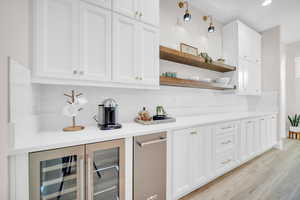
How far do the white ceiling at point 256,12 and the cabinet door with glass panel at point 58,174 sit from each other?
9.92ft

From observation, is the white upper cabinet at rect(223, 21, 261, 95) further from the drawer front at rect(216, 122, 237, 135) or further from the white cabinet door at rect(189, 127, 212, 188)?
the white cabinet door at rect(189, 127, 212, 188)

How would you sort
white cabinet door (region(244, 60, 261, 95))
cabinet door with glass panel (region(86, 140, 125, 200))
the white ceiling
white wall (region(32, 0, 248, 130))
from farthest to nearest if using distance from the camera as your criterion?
white cabinet door (region(244, 60, 261, 95))
the white ceiling
white wall (region(32, 0, 248, 130))
cabinet door with glass panel (region(86, 140, 125, 200))

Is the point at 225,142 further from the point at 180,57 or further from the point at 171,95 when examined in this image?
the point at 180,57

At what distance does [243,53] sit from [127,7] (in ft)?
9.13

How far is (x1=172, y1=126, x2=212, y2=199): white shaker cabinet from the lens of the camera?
1491mm

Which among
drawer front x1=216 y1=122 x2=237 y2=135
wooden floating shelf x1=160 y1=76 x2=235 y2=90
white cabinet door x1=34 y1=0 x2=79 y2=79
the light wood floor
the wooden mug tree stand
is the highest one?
white cabinet door x1=34 y1=0 x2=79 y2=79

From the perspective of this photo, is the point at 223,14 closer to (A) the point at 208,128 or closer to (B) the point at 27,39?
(A) the point at 208,128

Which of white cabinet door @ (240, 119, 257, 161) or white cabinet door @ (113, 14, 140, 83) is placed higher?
white cabinet door @ (113, 14, 140, 83)

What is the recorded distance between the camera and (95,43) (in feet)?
4.36

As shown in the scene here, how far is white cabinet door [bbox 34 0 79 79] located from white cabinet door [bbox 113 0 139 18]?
0.40 meters

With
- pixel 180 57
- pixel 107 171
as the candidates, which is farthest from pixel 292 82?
pixel 107 171

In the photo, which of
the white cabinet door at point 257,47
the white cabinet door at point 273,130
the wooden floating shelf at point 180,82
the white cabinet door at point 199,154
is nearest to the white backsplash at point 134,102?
the wooden floating shelf at point 180,82

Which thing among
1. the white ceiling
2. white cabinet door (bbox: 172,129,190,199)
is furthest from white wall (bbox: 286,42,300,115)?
white cabinet door (bbox: 172,129,190,199)

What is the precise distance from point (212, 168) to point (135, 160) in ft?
4.09
